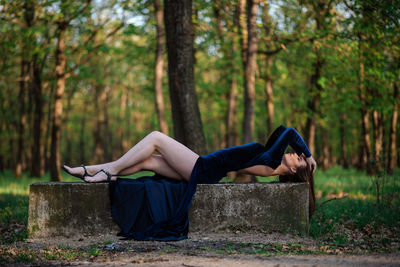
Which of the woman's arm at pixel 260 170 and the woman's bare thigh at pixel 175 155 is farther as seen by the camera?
the woman's arm at pixel 260 170

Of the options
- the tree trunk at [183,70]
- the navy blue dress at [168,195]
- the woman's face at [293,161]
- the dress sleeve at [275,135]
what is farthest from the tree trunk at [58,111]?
the woman's face at [293,161]

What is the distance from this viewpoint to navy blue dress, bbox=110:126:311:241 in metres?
4.63

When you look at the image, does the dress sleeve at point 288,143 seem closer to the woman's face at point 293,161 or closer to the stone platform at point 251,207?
the woman's face at point 293,161

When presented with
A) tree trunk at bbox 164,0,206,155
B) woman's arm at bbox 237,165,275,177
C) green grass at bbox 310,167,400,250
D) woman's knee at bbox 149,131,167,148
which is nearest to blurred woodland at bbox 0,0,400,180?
tree trunk at bbox 164,0,206,155

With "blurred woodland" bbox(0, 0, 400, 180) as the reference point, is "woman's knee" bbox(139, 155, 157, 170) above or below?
below

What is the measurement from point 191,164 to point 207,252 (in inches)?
51.0

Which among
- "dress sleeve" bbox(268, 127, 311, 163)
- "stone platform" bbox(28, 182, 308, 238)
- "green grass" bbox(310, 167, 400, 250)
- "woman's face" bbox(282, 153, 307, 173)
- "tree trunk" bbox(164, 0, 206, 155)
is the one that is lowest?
"green grass" bbox(310, 167, 400, 250)

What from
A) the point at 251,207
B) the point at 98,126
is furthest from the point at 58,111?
the point at 98,126

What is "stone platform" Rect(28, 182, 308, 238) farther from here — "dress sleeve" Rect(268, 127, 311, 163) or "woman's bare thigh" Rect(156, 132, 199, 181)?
"dress sleeve" Rect(268, 127, 311, 163)

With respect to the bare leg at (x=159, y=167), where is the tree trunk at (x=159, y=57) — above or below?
above

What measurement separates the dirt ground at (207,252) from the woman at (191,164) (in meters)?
0.36

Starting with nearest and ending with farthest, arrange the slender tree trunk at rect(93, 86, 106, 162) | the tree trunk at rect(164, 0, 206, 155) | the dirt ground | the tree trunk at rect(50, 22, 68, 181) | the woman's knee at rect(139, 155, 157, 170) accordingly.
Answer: the dirt ground < the woman's knee at rect(139, 155, 157, 170) < the tree trunk at rect(164, 0, 206, 155) < the tree trunk at rect(50, 22, 68, 181) < the slender tree trunk at rect(93, 86, 106, 162)

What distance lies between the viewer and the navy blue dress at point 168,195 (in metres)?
4.63

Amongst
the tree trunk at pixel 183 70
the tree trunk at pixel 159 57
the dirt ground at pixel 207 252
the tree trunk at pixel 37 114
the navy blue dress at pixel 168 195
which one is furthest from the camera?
the tree trunk at pixel 37 114
